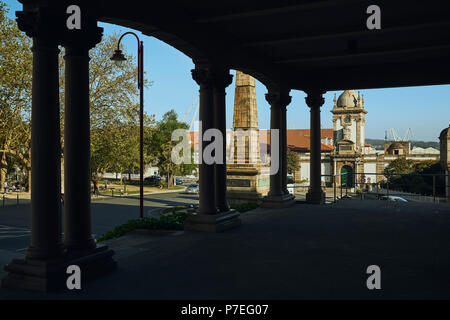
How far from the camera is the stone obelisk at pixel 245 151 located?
28281 mm

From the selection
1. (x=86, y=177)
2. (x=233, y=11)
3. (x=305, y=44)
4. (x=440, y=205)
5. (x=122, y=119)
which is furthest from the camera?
(x=122, y=119)

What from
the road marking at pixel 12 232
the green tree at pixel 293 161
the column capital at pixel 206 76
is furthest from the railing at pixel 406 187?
the road marking at pixel 12 232

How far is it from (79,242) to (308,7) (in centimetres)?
650

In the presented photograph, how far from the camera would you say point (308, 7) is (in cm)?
880

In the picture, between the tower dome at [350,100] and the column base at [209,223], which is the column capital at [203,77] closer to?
the column base at [209,223]

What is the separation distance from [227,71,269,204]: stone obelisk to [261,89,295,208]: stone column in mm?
12218

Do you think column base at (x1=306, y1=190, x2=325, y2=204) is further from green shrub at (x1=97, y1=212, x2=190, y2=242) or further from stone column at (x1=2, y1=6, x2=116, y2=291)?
stone column at (x1=2, y1=6, x2=116, y2=291)

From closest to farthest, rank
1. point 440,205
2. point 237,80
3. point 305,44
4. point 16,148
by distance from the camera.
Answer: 1. point 305,44
2. point 440,205
3. point 237,80
4. point 16,148

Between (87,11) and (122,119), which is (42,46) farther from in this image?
(122,119)

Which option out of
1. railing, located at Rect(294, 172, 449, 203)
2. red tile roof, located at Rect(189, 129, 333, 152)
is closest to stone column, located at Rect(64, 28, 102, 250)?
railing, located at Rect(294, 172, 449, 203)

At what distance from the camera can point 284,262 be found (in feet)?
24.8

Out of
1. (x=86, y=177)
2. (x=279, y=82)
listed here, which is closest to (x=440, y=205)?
(x=279, y=82)

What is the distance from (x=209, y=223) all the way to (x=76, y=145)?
16.3ft

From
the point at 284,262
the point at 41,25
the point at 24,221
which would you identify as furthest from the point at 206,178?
the point at 24,221
